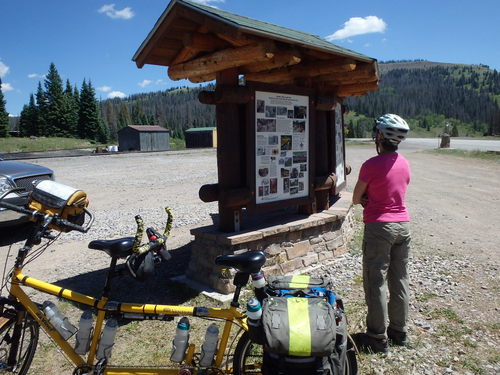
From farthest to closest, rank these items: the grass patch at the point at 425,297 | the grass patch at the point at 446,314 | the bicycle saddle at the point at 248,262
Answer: the grass patch at the point at 425,297 → the grass patch at the point at 446,314 → the bicycle saddle at the point at 248,262

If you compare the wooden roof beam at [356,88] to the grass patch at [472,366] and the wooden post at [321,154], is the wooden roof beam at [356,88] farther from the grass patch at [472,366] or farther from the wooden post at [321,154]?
the grass patch at [472,366]

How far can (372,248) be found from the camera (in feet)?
11.2

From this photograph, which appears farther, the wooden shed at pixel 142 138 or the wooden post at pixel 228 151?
the wooden shed at pixel 142 138

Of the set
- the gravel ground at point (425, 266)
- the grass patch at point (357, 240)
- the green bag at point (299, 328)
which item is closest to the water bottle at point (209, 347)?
the green bag at point (299, 328)

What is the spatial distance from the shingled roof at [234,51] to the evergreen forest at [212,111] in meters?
34.9

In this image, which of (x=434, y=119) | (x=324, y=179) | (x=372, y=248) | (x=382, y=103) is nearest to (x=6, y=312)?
(x=372, y=248)

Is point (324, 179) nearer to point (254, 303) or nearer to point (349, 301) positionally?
point (349, 301)

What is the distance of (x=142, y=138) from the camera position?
62.0 metres

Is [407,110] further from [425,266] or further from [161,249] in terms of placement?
[161,249]

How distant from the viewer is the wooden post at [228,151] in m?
4.98

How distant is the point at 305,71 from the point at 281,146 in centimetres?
135

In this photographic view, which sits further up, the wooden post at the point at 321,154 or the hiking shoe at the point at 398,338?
the wooden post at the point at 321,154

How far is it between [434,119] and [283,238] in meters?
141

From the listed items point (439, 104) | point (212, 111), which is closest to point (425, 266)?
point (212, 111)
